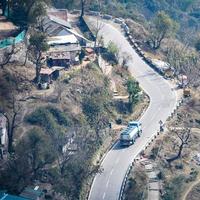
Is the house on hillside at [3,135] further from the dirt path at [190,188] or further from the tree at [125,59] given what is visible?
the tree at [125,59]

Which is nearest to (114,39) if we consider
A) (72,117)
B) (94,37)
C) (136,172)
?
(94,37)

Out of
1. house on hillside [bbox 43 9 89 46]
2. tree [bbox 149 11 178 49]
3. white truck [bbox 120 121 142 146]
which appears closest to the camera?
white truck [bbox 120 121 142 146]

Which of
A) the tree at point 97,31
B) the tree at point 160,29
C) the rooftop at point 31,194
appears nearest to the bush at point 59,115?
the rooftop at point 31,194

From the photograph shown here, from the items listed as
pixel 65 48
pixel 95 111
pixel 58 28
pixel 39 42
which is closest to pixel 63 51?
pixel 65 48

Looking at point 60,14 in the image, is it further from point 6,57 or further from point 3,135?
point 3,135

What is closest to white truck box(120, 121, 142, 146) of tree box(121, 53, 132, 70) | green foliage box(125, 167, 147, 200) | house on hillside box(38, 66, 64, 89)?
green foliage box(125, 167, 147, 200)

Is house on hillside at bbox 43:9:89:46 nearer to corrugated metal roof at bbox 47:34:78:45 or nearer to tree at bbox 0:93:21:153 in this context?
corrugated metal roof at bbox 47:34:78:45

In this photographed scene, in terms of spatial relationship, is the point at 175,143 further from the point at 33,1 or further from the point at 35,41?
the point at 33,1
